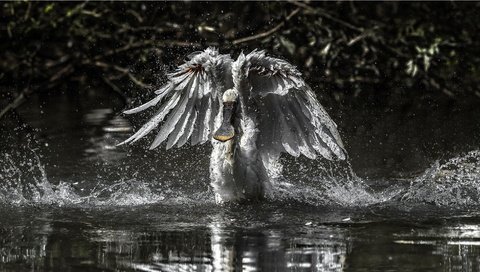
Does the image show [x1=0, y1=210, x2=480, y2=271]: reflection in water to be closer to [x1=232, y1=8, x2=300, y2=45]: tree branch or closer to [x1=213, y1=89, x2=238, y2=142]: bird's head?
[x1=213, y1=89, x2=238, y2=142]: bird's head

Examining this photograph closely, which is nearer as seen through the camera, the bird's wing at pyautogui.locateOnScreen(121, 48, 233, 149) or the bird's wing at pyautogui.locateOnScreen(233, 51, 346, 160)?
the bird's wing at pyautogui.locateOnScreen(233, 51, 346, 160)

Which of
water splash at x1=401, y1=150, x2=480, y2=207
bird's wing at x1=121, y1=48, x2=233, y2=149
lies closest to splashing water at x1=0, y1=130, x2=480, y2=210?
water splash at x1=401, y1=150, x2=480, y2=207

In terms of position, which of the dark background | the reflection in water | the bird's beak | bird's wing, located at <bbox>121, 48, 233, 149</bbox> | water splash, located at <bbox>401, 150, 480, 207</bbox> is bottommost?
the reflection in water

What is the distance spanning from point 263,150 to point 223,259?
9.22 feet

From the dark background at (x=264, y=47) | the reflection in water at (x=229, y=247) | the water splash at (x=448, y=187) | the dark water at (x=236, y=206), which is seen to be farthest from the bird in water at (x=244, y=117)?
the dark background at (x=264, y=47)

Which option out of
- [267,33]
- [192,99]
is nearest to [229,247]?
[192,99]

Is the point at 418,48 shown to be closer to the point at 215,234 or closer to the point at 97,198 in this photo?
the point at 97,198

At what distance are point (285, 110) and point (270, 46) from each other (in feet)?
16.2

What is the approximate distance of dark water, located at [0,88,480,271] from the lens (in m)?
4.94

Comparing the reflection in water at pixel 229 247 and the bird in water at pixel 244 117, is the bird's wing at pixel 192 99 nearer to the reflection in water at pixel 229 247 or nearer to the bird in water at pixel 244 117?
the bird in water at pixel 244 117

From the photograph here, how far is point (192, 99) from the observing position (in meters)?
7.70

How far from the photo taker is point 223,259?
Result: 4867 mm

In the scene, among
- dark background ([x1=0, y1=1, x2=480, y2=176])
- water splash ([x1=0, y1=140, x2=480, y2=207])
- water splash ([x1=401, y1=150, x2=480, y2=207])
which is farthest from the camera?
dark background ([x1=0, y1=1, x2=480, y2=176])

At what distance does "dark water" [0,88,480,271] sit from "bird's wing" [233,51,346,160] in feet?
0.87
